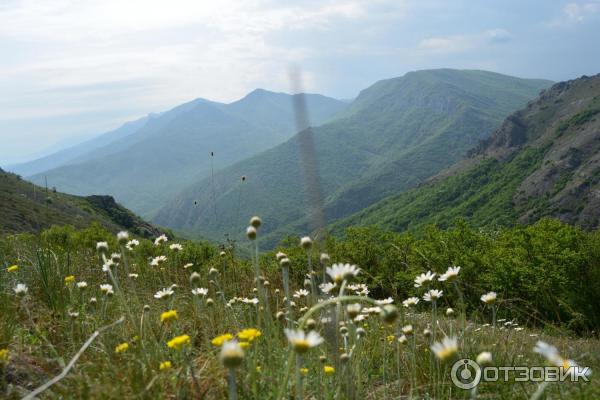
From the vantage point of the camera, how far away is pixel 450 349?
1.58 metres

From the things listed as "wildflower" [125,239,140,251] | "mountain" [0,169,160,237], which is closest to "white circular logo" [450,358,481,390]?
"wildflower" [125,239,140,251]

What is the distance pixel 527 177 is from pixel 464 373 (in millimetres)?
138245

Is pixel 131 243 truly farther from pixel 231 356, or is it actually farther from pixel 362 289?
pixel 231 356

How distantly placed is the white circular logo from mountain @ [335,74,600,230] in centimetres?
9050

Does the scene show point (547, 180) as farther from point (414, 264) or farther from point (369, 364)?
point (369, 364)

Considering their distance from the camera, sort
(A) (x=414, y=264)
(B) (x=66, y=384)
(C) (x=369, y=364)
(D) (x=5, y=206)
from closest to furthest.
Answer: (B) (x=66, y=384) < (C) (x=369, y=364) < (A) (x=414, y=264) < (D) (x=5, y=206)

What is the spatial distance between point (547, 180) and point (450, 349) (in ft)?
428

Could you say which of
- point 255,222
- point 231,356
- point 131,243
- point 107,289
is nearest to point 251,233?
point 255,222

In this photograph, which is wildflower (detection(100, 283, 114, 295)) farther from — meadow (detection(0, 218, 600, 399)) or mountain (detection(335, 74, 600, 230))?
mountain (detection(335, 74, 600, 230))

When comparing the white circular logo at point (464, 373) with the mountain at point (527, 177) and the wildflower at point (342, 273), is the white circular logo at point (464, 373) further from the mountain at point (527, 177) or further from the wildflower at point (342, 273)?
the mountain at point (527, 177)

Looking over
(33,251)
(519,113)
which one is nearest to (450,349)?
(33,251)

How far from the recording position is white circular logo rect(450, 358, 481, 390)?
269 centimetres

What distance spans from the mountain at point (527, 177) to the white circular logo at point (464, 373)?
90.5 m

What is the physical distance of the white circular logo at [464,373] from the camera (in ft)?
8.84
